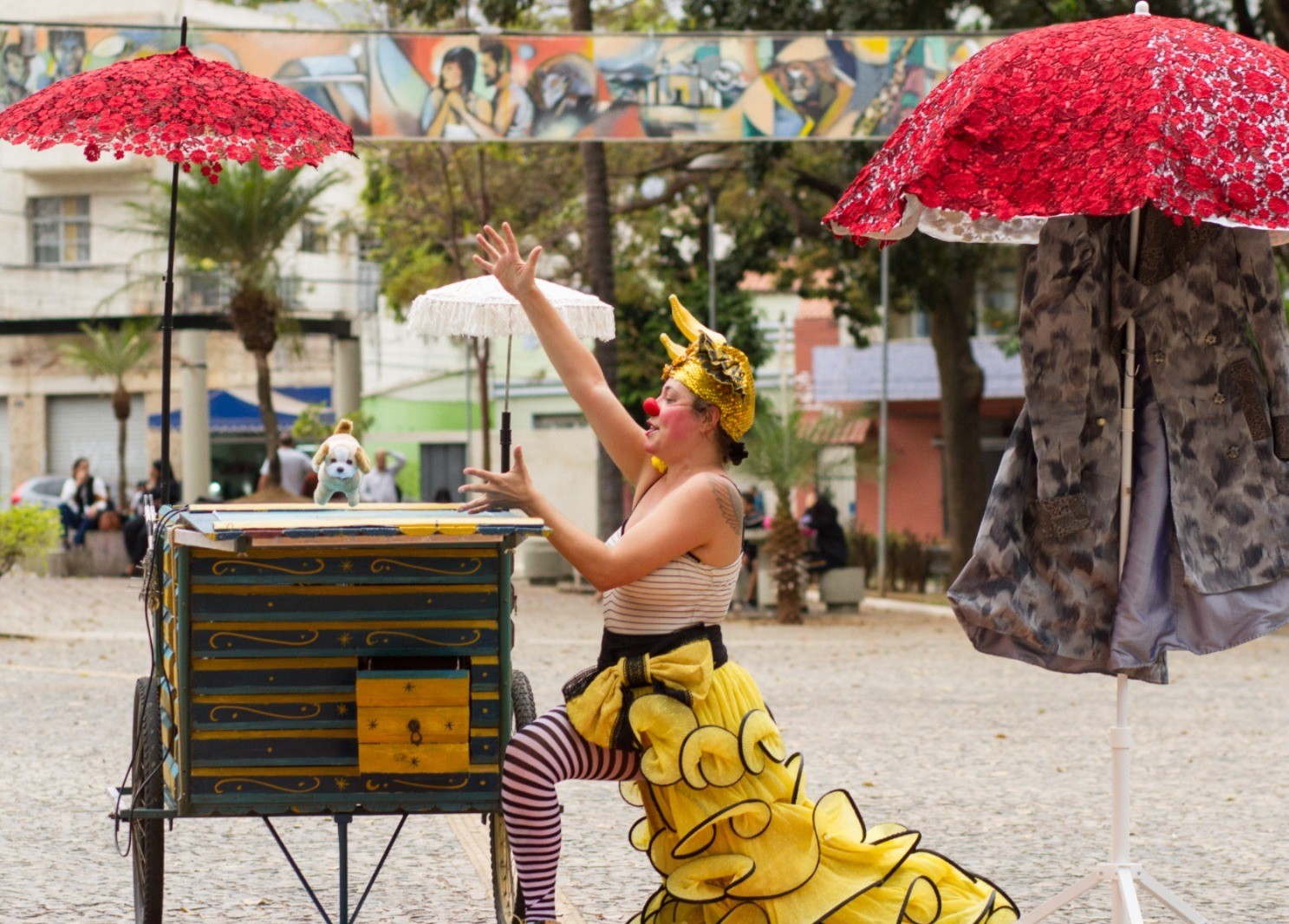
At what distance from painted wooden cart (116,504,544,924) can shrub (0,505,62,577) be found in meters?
13.1

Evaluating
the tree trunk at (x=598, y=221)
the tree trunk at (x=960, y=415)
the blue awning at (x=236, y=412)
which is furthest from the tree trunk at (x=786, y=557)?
the blue awning at (x=236, y=412)

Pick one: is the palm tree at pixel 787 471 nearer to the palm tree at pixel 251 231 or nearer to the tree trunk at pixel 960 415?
the tree trunk at pixel 960 415

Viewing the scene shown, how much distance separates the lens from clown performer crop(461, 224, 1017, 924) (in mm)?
4527

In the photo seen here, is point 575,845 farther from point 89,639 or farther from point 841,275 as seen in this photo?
point 841,275

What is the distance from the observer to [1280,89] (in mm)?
4445

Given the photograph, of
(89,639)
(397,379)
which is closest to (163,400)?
(89,639)

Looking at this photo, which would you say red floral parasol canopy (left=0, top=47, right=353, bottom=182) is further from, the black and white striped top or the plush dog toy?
the black and white striped top

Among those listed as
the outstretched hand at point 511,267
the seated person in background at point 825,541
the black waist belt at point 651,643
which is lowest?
the seated person in background at point 825,541

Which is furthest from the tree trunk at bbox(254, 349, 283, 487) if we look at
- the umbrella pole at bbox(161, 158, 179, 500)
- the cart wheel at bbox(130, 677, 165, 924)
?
the cart wheel at bbox(130, 677, 165, 924)

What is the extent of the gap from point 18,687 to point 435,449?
3161 cm

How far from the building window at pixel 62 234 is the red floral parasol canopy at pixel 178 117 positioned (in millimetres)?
38167

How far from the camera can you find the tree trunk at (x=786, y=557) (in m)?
19.4

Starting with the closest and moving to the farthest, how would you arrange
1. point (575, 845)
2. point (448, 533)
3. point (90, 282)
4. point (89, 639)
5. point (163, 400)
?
point (448, 533)
point (163, 400)
point (575, 845)
point (89, 639)
point (90, 282)

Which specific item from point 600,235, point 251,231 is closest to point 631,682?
point 600,235
